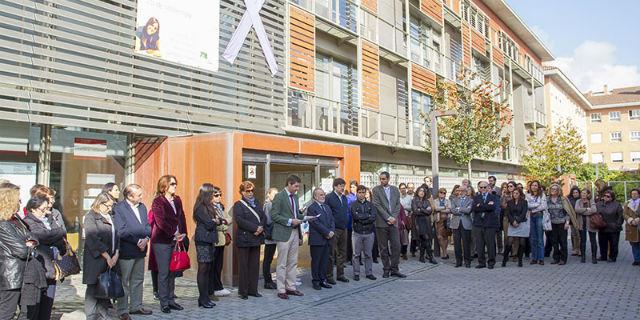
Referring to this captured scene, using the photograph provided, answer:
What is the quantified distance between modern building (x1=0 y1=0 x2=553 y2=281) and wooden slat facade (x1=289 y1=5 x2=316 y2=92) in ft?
0.14

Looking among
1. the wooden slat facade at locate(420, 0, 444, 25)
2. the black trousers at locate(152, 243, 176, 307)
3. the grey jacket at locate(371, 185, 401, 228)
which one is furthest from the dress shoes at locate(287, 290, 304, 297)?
the wooden slat facade at locate(420, 0, 444, 25)

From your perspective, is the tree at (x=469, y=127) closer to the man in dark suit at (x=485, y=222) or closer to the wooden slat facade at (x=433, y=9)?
the wooden slat facade at (x=433, y=9)

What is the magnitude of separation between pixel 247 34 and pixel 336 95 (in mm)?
5679

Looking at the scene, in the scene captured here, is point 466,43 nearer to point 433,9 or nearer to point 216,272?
point 433,9

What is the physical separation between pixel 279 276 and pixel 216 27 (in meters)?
6.65

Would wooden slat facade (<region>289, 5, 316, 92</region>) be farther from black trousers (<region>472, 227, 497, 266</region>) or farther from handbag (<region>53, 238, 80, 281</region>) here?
handbag (<region>53, 238, 80, 281</region>)

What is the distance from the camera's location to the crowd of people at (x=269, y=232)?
230 inches

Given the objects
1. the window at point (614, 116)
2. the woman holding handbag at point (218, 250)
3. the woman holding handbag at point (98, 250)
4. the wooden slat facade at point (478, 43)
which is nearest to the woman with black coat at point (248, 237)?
the woman holding handbag at point (218, 250)

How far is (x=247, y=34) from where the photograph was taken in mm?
13562

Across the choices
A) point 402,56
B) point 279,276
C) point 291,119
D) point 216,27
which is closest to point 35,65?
point 216,27

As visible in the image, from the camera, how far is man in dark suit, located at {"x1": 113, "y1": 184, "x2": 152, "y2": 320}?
22.2 feet

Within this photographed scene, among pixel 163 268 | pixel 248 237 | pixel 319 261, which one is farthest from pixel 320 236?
pixel 163 268

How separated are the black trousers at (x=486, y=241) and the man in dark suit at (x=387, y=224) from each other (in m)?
2.30

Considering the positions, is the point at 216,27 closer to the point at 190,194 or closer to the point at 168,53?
the point at 168,53
